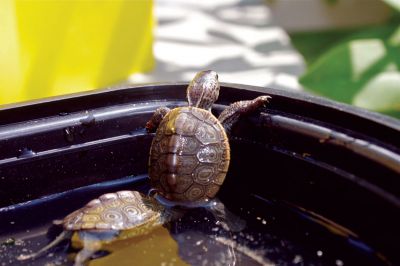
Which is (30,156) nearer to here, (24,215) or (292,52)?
(24,215)

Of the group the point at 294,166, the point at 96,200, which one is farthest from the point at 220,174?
the point at 96,200

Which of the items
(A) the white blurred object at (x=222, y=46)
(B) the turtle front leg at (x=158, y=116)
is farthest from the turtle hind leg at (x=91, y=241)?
(A) the white blurred object at (x=222, y=46)

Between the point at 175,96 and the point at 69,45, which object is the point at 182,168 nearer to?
the point at 175,96

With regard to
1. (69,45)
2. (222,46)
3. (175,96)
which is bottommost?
(222,46)

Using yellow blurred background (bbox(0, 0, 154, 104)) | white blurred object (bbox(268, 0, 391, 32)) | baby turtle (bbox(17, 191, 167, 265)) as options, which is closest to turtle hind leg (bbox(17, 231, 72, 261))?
A: baby turtle (bbox(17, 191, 167, 265))

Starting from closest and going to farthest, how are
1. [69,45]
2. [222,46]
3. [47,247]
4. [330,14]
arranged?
[47,247] → [69,45] → [222,46] → [330,14]

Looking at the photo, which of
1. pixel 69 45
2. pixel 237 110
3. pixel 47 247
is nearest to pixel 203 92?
pixel 237 110

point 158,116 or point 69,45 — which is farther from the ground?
point 158,116
